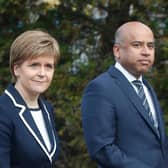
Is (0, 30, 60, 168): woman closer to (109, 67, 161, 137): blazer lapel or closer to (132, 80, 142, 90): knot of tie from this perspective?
(109, 67, 161, 137): blazer lapel

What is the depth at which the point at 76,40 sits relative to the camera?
766 cm

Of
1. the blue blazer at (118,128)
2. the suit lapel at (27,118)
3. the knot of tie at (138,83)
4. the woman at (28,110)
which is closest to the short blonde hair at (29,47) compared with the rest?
the woman at (28,110)

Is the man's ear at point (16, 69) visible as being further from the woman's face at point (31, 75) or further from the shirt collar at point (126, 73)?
the shirt collar at point (126, 73)

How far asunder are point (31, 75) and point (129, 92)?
877 mm

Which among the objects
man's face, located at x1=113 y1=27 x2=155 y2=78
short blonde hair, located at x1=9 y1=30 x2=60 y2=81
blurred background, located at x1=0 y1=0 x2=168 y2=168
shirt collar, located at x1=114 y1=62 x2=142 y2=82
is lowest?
blurred background, located at x1=0 y1=0 x2=168 y2=168

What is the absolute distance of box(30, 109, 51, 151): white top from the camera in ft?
13.0

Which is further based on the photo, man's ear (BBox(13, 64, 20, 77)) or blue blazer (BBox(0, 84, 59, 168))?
man's ear (BBox(13, 64, 20, 77))

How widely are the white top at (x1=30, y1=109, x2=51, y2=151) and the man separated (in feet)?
1.73

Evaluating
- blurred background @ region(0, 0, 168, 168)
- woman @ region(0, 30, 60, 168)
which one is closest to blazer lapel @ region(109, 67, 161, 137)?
woman @ region(0, 30, 60, 168)

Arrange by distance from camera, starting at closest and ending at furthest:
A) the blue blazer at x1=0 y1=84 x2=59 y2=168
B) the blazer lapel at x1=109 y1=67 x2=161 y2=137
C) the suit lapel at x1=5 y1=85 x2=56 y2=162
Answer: the blue blazer at x1=0 y1=84 x2=59 y2=168 → the suit lapel at x1=5 y1=85 x2=56 y2=162 → the blazer lapel at x1=109 y1=67 x2=161 y2=137

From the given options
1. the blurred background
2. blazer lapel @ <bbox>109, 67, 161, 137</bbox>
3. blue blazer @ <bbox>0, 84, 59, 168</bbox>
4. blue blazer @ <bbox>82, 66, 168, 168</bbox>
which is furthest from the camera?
the blurred background

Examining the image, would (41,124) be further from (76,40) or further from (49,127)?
(76,40)

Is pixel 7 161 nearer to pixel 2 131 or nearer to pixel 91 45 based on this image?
pixel 2 131

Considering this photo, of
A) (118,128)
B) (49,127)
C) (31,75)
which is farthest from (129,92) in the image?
(31,75)
